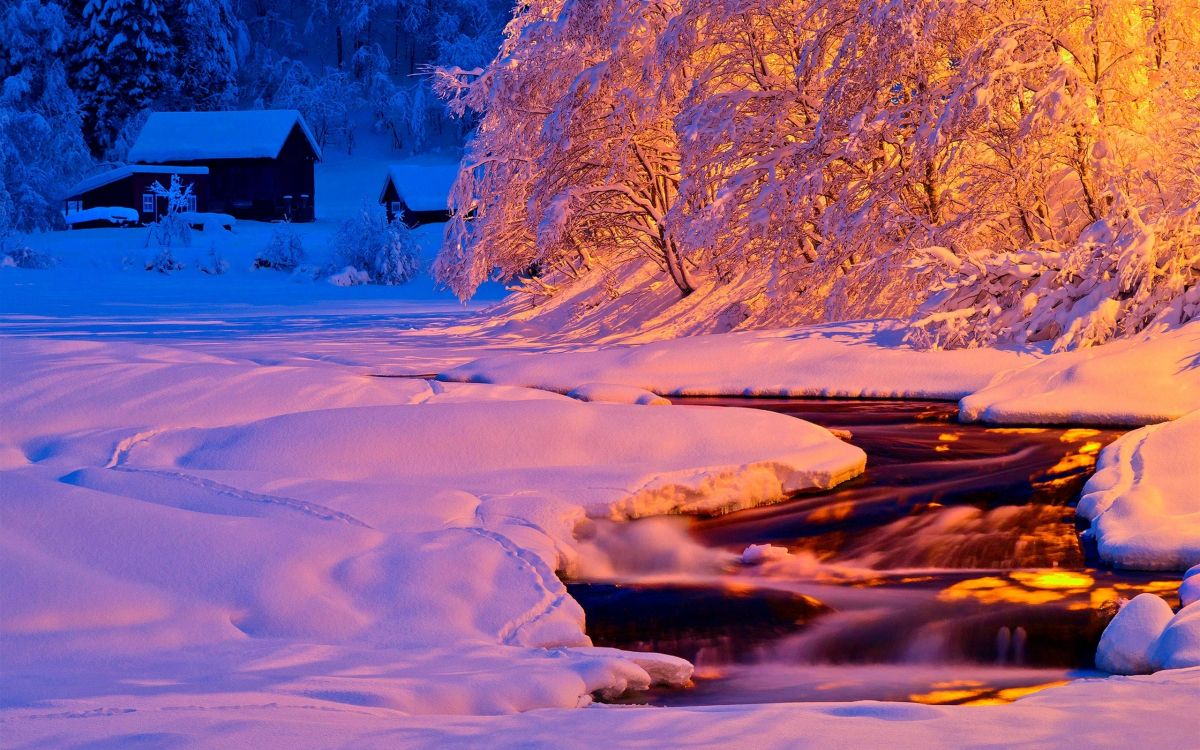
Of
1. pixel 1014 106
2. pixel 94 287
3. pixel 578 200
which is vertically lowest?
pixel 94 287

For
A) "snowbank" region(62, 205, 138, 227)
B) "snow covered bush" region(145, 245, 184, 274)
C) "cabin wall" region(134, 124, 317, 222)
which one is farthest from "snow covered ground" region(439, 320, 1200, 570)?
"cabin wall" region(134, 124, 317, 222)

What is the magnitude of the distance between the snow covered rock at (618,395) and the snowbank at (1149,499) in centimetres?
407

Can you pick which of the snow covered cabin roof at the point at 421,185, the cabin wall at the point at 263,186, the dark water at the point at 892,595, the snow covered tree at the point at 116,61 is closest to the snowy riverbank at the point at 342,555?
the dark water at the point at 892,595

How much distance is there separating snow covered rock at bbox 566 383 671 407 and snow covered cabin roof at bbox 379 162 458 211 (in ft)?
101

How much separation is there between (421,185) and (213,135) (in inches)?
337

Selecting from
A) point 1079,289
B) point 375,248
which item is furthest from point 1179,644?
point 375,248

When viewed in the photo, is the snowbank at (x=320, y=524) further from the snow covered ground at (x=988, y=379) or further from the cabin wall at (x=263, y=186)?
the cabin wall at (x=263, y=186)

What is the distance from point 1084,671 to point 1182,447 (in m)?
3.44

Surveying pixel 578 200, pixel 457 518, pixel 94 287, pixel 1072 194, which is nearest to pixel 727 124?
pixel 578 200

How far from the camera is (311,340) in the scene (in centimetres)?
1795

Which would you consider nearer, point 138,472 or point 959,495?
point 138,472

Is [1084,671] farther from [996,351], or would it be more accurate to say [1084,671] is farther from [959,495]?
[996,351]

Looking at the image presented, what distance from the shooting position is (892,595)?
20.5 feet

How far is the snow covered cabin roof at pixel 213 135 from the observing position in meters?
45.2
